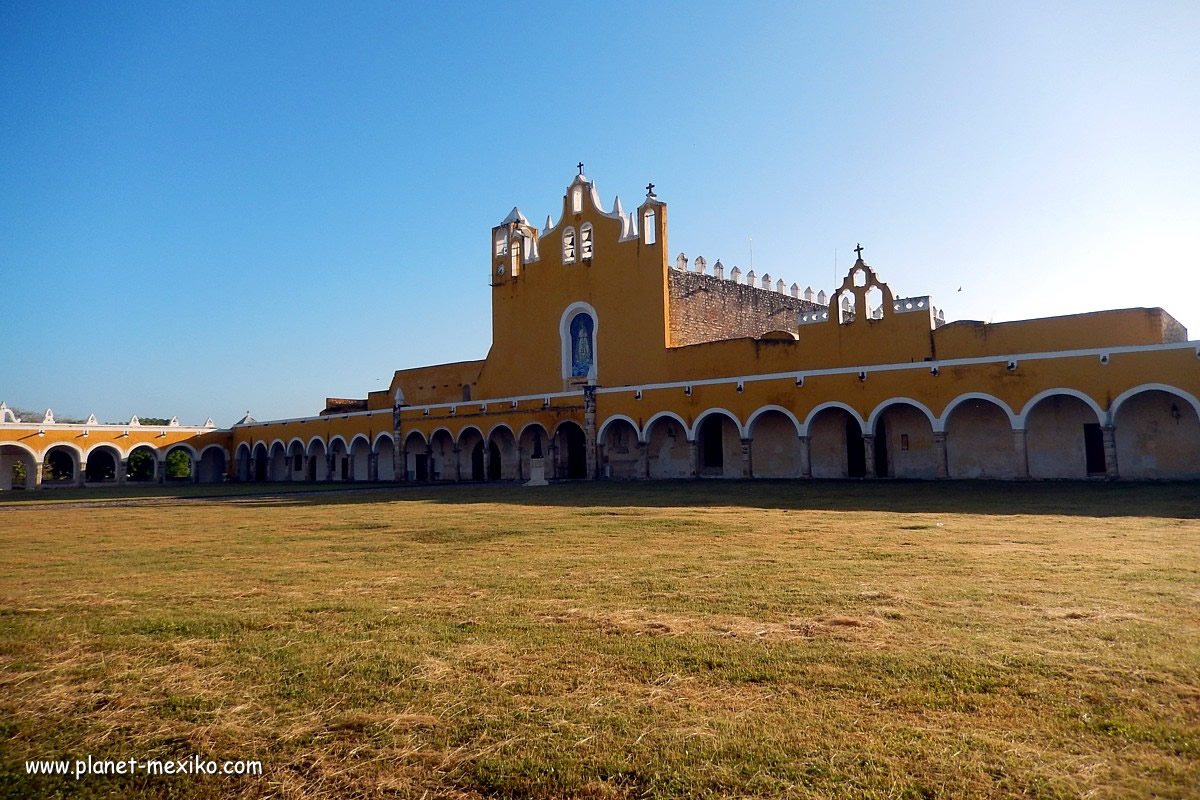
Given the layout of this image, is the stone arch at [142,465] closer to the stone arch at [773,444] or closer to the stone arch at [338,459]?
the stone arch at [338,459]

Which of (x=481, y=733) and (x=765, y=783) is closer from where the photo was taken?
(x=765, y=783)

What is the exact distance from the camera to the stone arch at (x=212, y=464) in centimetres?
4001

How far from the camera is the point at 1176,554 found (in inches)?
274

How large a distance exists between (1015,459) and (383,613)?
16844mm

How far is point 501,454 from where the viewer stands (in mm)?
29109

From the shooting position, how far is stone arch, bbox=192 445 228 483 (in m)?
40.0

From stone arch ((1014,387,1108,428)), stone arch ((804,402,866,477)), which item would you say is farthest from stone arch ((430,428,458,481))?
stone arch ((1014,387,1108,428))

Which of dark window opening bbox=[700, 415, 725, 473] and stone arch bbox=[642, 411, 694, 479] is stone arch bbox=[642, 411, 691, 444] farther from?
dark window opening bbox=[700, 415, 725, 473]

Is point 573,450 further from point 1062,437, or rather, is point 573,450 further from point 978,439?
point 1062,437

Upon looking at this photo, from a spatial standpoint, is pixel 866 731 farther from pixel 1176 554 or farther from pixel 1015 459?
pixel 1015 459

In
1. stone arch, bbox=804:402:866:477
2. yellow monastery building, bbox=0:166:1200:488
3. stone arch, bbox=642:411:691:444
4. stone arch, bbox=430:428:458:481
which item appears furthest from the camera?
stone arch, bbox=430:428:458:481

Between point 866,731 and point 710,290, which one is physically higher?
point 710,290

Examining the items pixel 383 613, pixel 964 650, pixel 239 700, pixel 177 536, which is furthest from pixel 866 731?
pixel 177 536

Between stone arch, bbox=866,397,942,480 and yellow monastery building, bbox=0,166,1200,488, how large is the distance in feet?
0.17
